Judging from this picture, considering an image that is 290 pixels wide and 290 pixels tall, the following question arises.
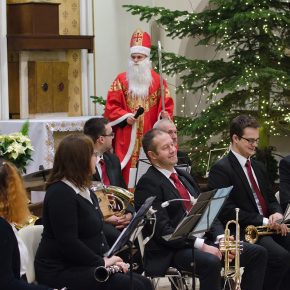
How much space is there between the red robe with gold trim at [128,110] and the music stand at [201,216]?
11.3 ft

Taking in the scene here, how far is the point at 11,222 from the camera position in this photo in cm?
476

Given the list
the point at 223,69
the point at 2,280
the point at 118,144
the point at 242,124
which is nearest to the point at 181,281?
the point at 242,124

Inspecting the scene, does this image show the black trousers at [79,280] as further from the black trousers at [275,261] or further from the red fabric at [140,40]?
the red fabric at [140,40]

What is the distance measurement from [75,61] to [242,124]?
16.1ft

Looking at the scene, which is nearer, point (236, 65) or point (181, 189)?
point (181, 189)

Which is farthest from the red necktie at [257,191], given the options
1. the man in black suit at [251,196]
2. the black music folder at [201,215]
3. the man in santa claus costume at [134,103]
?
the man in santa claus costume at [134,103]

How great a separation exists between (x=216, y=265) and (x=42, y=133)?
453 centimetres

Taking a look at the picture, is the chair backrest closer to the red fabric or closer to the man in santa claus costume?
the man in santa claus costume

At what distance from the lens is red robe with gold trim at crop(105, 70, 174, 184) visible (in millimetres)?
9539

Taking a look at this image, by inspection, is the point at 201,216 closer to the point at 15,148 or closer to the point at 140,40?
the point at 15,148

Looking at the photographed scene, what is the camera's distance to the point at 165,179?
6379 millimetres

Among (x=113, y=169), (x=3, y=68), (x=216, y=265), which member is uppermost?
(x=3, y=68)

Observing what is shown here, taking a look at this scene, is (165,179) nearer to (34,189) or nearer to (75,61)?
(34,189)

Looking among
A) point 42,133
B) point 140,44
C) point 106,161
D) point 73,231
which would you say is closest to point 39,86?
point 42,133
